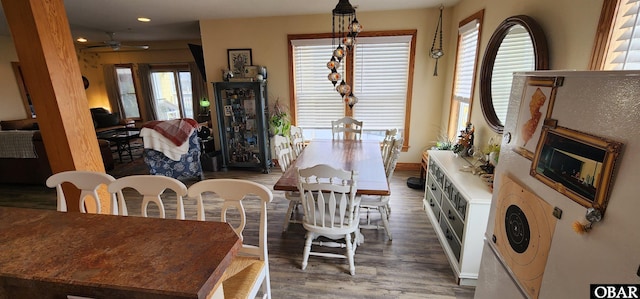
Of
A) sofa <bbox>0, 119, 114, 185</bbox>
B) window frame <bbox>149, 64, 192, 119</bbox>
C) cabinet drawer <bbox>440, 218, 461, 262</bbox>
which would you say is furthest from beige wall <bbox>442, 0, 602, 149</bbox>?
window frame <bbox>149, 64, 192, 119</bbox>

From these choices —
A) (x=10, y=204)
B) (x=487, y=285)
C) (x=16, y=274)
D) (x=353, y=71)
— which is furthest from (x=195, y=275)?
(x=10, y=204)

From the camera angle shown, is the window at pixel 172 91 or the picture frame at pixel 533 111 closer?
the picture frame at pixel 533 111

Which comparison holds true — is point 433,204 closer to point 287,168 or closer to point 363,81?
point 287,168

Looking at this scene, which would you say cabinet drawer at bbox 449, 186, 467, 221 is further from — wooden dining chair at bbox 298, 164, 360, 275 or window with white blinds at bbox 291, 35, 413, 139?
window with white blinds at bbox 291, 35, 413, 139

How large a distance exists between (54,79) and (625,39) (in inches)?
135

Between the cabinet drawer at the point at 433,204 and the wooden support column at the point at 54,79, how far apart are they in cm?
311

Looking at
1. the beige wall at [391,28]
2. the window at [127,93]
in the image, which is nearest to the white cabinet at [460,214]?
the beige wall at [391,28]

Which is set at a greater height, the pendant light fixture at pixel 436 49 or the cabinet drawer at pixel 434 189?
the pendant light fixture at pixel 436 49

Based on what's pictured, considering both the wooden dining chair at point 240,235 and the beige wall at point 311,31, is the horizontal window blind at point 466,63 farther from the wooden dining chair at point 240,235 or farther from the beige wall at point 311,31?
the wooden dining chair at point 240,235

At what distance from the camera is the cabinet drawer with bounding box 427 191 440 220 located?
8.49ft

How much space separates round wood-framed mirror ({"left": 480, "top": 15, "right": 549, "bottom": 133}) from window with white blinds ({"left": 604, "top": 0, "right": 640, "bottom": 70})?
0.48 meters

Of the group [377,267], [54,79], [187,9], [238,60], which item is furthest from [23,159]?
[377,267]

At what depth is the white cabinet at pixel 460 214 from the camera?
6.12ft

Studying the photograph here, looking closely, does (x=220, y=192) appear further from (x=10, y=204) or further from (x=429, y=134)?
(x=10, y=204)
